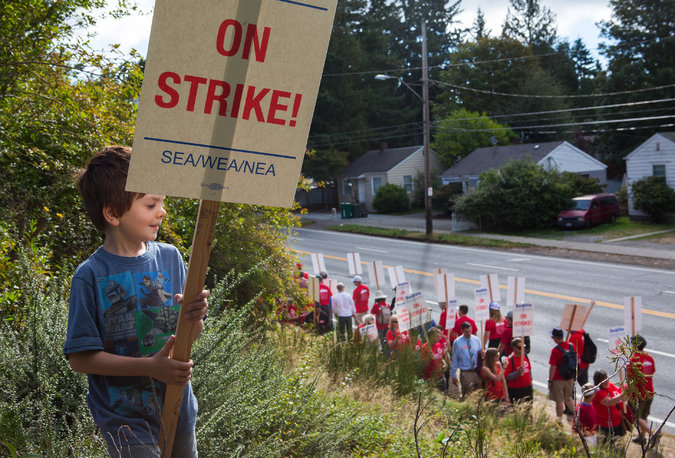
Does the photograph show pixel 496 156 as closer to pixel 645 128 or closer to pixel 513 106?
pixel 645 128

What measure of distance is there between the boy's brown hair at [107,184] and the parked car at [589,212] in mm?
29741

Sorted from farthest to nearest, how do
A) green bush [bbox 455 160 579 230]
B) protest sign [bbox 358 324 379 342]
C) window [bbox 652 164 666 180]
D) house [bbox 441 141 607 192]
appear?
house [bbox 441 141 607 192] → window [bbox 652 164 666 180] → green bush [bbox 455 160 579 230] → protest sign [bbox 358 324 379 342]

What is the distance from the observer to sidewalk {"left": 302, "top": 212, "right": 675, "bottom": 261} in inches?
911

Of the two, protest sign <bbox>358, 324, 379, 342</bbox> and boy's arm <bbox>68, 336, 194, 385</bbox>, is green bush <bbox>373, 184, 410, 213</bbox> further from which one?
boy's arm <bbox>68, 336, 194, 385</bbox>

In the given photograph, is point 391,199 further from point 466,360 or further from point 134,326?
point 134,326

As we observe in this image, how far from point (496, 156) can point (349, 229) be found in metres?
13.5

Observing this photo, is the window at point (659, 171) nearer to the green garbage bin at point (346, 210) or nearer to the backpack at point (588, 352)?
the green garbage bin at point (346, 210)

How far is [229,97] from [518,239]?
27.3 m

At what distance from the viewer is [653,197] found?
29703 millimetres

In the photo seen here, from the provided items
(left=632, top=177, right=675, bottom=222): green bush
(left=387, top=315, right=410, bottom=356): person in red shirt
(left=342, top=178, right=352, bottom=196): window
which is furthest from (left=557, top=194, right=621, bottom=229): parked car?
(left=387, top=315, right=410, bottom=356): person in red shirt

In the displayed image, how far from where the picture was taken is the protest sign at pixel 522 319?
325 inches

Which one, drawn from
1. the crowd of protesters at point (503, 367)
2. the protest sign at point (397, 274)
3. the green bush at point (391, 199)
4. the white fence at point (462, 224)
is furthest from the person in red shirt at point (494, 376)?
the green bush at point (391, 199)

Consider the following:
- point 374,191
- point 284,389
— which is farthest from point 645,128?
point 284,389

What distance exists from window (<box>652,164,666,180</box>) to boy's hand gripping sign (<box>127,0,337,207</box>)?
3371cm
